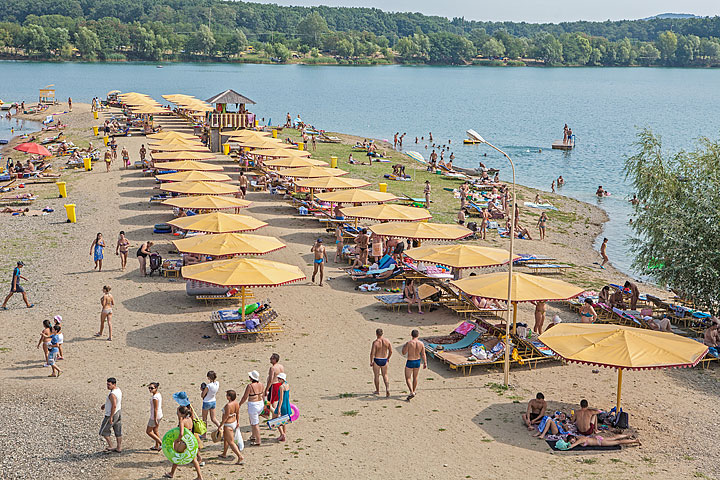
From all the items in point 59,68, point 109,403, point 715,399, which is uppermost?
point 59,68

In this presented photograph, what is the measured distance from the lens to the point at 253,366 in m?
15.8

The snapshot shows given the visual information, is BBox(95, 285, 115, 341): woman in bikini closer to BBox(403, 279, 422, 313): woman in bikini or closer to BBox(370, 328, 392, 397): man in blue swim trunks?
BBox(370, 328, 392, 397): man in blue swim trunks

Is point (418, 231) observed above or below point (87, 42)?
below

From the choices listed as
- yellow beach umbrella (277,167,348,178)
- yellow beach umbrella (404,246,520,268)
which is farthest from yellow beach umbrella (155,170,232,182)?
yellow beach umbrella (404,246,520,268)

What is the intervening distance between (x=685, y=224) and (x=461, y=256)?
21.2 ft

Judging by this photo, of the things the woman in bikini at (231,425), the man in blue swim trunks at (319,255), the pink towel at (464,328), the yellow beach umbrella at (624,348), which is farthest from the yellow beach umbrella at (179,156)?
the woman in bikini at (231,425)

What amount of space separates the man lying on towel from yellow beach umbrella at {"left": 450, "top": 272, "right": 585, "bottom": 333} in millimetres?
4131

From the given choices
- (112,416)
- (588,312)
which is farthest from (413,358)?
(588,312)

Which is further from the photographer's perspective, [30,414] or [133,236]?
[133,236]

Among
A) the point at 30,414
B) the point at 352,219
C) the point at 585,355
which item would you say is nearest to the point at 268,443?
the point at 30,414

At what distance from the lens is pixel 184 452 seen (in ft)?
35.7

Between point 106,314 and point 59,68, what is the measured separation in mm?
154540

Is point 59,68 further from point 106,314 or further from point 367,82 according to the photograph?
point 106,314

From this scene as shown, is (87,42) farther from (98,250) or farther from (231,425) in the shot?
(231,425)
